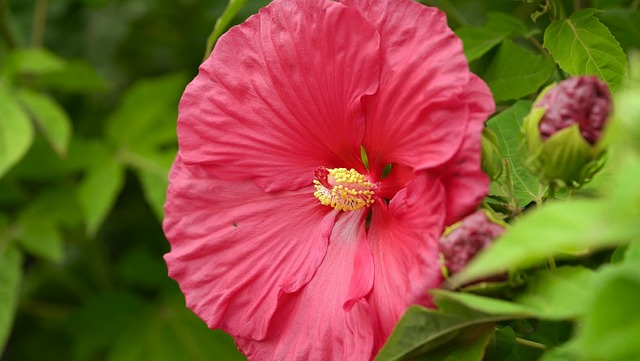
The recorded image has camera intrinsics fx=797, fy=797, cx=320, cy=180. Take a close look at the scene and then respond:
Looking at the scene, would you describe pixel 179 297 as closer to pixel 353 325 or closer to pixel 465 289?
pixel 353 325

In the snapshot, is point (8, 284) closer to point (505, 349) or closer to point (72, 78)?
point (72, 78)

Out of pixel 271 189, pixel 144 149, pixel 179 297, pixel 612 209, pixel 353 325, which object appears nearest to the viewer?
pixel 612 209

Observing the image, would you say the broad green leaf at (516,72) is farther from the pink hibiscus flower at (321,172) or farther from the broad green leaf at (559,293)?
the broad green leaf at (559,293)

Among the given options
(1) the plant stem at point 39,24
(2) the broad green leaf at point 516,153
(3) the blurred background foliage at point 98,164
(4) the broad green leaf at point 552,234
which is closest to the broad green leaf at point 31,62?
(3) the blurred background foliage at point 98,164

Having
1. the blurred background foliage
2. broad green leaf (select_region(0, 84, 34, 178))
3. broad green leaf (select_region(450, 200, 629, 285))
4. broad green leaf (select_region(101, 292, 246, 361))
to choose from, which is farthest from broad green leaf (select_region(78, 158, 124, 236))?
broad green leaf (select_region(450, 200, 629, 285))

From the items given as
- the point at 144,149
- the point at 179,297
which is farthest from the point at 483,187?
the point at 179,297

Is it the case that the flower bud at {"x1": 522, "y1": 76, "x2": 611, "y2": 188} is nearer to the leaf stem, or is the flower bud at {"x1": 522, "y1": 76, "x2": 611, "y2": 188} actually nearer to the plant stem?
the leaf stem
